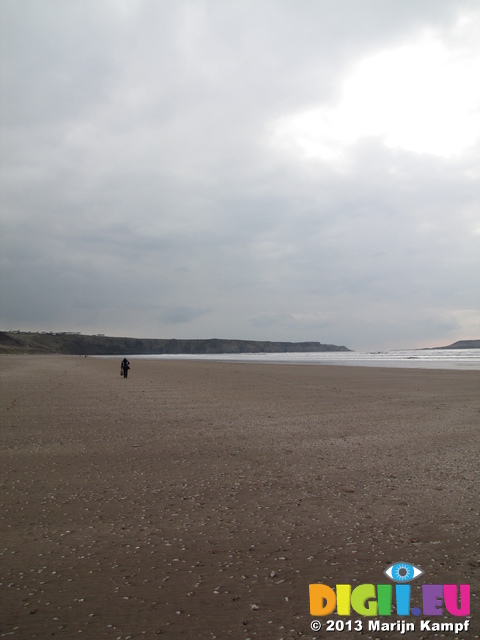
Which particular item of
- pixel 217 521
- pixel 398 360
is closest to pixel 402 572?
pixel 217 521

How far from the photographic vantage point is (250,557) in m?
3.96

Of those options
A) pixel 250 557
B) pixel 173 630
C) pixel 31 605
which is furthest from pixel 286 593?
pixel 31 605

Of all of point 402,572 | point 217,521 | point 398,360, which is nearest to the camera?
point 402,572

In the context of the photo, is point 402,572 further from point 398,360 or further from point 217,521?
point 398,360

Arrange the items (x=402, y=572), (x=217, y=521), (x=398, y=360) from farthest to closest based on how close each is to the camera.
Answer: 1. (x=398, y=360)
2. (x=217, y=521)
3. (x=402, y=572)

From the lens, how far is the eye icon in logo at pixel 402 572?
12.0 ft

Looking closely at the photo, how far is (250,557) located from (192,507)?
1377 millimetres

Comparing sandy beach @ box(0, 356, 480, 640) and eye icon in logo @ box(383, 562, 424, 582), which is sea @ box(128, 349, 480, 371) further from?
eye icon in logo @ box(383, 562, 424, 582)

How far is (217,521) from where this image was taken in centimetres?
475

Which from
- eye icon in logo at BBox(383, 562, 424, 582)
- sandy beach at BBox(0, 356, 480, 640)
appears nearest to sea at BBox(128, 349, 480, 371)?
sandy beach at BBox(0, 356, 480, 640)

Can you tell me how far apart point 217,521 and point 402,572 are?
6.31ft

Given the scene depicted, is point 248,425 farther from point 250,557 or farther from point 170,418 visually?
point 250,557

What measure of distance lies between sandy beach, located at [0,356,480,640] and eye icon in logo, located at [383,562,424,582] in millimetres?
63

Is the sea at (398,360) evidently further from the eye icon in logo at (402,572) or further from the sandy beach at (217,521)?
the eye icon in logo at (402,572)
